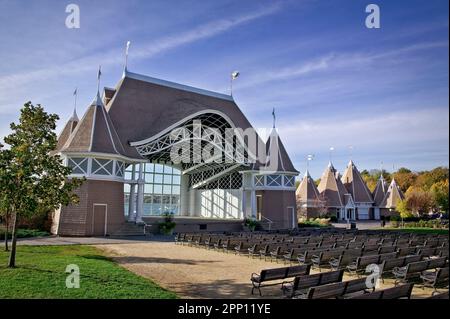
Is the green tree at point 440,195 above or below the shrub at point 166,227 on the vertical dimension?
above

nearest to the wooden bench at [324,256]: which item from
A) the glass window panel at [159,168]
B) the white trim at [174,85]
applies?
the white trim at [174,85]

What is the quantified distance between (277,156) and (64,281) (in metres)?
28.5

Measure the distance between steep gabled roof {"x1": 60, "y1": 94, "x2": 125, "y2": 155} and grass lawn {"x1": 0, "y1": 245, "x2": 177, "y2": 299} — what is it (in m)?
13.0

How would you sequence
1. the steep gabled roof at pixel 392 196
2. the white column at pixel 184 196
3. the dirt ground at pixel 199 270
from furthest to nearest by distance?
the steep gabled roof at pixel 392 196, the white column at pixel 184 196, the dirt ground at pixel 199 270

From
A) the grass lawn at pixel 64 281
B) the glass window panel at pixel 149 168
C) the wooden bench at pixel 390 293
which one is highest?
the glass window panel at pixel 149 168

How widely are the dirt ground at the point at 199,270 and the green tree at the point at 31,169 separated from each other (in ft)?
11.6

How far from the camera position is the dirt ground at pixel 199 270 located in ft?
28.8

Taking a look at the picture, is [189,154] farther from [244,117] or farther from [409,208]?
[409,208]

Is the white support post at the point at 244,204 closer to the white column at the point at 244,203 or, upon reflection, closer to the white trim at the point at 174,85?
the white column at the point at 244,203

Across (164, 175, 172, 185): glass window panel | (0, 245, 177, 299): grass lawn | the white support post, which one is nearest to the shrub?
the white support post

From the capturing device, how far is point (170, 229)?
2753cm
